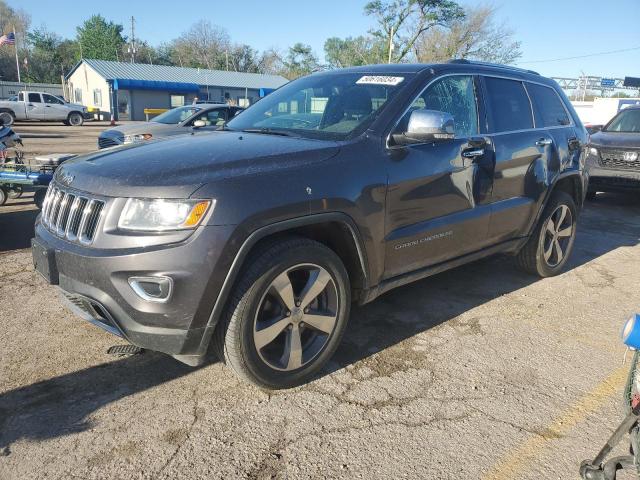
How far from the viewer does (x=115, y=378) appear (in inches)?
121

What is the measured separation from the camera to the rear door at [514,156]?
13.6ft

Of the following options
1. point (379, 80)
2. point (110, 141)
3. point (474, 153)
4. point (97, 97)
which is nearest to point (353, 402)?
point (474, 153)

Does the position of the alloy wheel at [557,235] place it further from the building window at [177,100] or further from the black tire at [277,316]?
the building window at [177,100]

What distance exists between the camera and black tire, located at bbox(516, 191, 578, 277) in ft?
15.9

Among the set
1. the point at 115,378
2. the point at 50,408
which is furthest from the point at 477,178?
the point at 50,408

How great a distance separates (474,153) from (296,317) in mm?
1849

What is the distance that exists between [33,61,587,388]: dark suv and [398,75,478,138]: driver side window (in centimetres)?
1

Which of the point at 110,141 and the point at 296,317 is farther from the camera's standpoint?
the point at 110,141

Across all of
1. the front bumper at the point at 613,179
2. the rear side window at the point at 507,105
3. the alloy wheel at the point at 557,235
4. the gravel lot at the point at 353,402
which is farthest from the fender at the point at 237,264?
the front bumper at the point at 613,179

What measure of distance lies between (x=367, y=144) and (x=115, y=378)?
2.01 m

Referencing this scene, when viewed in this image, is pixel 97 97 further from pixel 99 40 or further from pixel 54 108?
pixel 99 40

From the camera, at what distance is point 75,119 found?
1259 inches

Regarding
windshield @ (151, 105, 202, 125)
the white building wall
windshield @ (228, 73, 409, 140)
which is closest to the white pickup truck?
the white building wall

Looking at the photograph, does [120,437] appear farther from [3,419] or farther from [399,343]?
[399,343]
